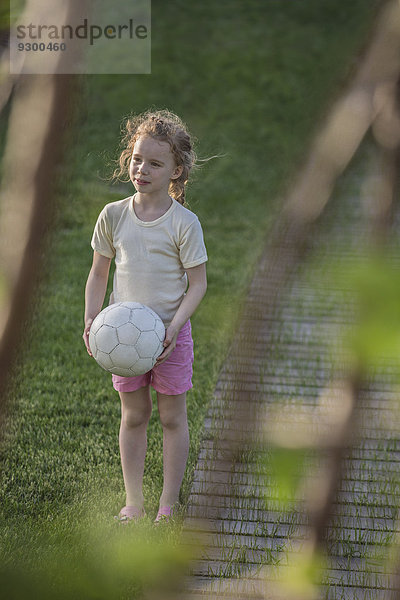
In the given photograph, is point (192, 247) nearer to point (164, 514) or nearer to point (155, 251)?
point (155, 251)

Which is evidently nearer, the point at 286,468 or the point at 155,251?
the point at 286,468

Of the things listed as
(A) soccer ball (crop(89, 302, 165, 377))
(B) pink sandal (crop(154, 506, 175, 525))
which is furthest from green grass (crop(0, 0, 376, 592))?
(A) soccer ball (crop(89, 302, 165, 377))

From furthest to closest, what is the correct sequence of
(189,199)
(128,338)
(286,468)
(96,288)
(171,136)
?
(189,199)
(96,288)
(171,136)
(128,338)
(286,468)

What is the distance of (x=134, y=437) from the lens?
3.28 metres

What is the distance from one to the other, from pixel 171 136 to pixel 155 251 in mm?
423

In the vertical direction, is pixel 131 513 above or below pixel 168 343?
below

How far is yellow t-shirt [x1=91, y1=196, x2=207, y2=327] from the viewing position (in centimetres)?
293

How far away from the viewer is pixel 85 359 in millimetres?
5145

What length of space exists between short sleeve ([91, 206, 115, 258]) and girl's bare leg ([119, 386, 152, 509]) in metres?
0.54

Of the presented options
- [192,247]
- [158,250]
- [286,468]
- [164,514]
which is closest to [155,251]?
[158,250]

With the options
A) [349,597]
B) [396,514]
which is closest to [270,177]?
[396,514]

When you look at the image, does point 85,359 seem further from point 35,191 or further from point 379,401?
point 35,191

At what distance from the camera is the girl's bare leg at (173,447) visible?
10.6ft

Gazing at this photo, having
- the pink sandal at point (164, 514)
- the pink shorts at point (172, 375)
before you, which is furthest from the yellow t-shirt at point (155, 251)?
the pink sandal at point (164, 514)
